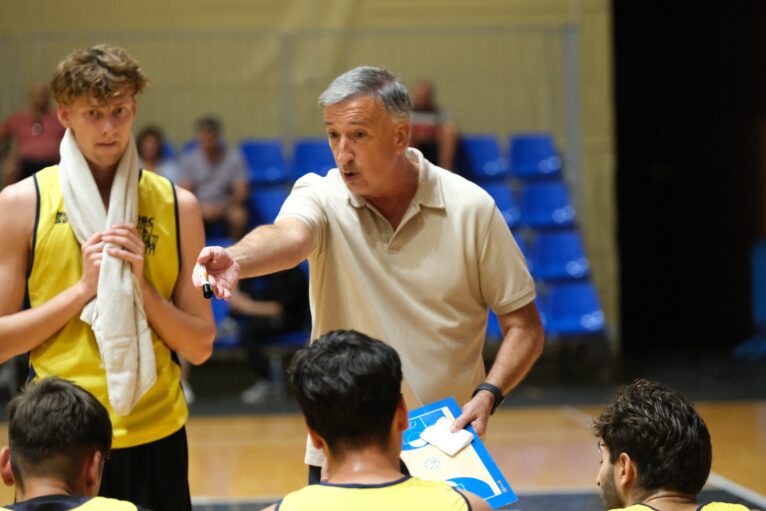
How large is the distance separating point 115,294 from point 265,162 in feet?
24.5

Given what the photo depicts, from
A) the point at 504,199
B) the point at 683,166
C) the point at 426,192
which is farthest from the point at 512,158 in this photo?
the point at 426,192

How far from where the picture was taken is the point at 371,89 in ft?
9.92

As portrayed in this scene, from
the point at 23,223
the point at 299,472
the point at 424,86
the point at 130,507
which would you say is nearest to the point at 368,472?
the point at 130,507

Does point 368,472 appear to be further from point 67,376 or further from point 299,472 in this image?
point 299,472

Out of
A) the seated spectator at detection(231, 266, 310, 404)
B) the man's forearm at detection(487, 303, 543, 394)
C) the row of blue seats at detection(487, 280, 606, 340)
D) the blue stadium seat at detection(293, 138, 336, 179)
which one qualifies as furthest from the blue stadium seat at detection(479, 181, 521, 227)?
the man's forearm at detection(487, 303, 543, 394)

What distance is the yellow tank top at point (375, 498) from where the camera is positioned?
2.14 meters

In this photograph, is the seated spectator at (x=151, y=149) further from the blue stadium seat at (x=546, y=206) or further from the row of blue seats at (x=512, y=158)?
the blue stadium seat at (x=546, y=206)

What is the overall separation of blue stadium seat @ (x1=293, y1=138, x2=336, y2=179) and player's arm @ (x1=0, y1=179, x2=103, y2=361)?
7.23 m

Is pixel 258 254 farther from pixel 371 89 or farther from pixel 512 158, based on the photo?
pixel 512 158

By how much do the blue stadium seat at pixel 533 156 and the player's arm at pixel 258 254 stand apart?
7543mm

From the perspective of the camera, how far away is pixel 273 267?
2.82m

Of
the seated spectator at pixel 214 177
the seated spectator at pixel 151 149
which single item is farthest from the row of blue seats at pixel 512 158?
the seated spectator at pixel 151 149

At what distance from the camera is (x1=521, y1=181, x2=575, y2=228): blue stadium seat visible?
10.0 meters

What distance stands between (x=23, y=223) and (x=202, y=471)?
12.0 feet
